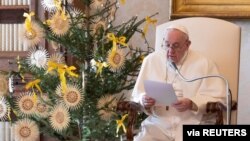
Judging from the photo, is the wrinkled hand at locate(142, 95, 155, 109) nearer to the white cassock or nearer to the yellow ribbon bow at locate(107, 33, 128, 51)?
the white cassock

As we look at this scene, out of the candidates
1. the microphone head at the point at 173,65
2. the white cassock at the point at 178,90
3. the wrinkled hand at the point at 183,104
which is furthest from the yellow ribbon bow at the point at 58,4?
the wrinkled hand at the point at 183,104

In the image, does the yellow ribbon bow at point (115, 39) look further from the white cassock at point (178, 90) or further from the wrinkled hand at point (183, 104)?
the wrinkled hand at point (183, 104)

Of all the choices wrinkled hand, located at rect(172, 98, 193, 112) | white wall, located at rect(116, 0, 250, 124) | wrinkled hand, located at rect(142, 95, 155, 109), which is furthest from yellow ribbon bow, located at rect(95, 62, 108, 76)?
white wall, located at rect(116, 0, 250, 124)

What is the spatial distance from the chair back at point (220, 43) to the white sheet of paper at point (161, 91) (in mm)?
565

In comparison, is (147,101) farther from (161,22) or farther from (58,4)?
(161,22)

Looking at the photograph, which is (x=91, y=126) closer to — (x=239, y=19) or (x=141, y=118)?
(x=141, y=118)

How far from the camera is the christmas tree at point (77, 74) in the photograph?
2.41 metres

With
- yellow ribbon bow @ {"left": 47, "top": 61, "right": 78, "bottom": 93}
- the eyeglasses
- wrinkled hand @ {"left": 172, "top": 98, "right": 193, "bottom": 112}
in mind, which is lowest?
wrinkled hand @ {"left": 172, "top": 98, "right": 193, "bottom": 112}

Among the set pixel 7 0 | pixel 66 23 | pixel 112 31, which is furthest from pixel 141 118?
pixel 7 0

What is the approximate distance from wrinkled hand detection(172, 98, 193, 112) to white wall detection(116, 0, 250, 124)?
1.08m

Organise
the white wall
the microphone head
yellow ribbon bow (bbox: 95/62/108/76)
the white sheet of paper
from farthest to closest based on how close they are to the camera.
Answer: the white wall → yellow ribbon bow (bbox: 95/62/108/76) → the microphone head → the white sheet of paper

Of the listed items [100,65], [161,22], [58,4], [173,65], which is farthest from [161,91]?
[161,22]

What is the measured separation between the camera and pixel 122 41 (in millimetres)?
2488

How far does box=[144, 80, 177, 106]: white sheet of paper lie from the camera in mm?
2035
